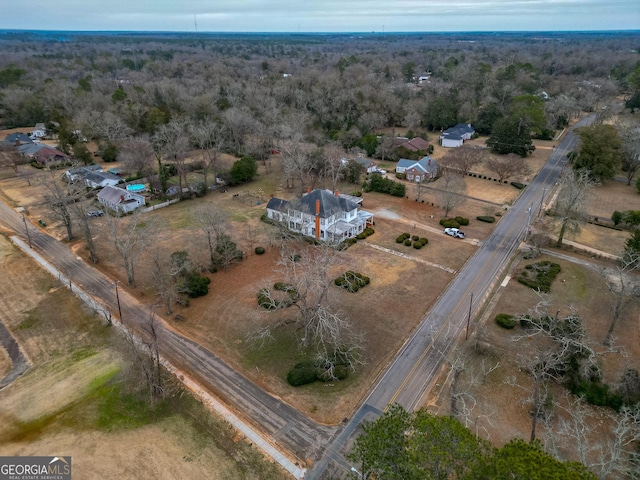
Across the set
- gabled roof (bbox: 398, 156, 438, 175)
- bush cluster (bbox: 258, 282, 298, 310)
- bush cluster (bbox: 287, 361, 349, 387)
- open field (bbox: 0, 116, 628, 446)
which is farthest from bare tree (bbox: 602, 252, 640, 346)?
gabled roof (bbox: 398, 156, 438, 175)

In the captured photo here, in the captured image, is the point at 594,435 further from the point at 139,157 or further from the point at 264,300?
the point at 139,157

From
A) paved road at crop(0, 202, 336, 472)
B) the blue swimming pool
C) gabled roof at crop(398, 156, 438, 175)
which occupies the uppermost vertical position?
gabled roof at crop(398, 156, 438, 175)

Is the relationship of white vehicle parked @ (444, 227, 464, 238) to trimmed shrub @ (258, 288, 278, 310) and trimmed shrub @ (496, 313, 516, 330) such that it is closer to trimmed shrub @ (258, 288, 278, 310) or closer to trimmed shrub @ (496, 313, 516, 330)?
trimmed shrub @ (496, 313, 516, 330)

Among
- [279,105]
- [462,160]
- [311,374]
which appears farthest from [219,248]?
[279,105]

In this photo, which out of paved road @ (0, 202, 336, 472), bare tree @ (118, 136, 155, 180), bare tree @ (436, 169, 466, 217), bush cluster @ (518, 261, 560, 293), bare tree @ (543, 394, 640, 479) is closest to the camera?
bare tree @ (543, 394, 640, 479)

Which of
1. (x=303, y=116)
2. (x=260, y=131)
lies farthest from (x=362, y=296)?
(x=303, y=116)

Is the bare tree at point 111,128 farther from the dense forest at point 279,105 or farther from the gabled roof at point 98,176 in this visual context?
the gabled roof at point 98,176
